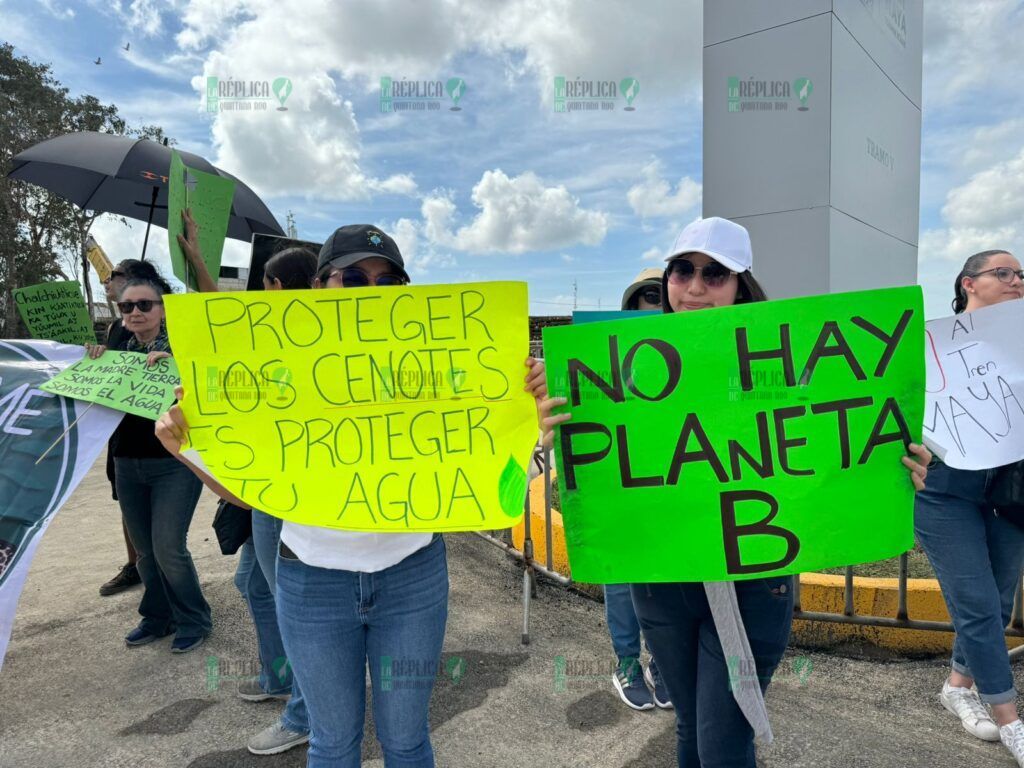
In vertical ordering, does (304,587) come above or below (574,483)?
below

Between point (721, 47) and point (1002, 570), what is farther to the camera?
point (721, 47)

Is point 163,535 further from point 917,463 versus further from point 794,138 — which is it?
point 794,138

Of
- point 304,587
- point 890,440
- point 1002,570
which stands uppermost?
point 890,440

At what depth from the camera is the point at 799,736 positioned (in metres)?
2.71

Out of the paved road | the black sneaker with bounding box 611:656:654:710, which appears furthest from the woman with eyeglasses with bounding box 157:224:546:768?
the black sneaker with bounding box 611:656:654:710

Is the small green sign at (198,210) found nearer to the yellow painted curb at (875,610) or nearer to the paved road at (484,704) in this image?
the paved road at (484,704)

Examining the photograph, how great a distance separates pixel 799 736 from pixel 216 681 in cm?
285

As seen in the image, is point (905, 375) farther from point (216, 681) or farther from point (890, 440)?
point (216, 681)

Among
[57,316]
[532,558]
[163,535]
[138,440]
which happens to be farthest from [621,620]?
[57,316]

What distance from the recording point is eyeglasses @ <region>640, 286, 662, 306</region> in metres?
3.55

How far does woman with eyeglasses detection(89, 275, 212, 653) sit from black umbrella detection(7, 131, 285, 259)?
0.84m

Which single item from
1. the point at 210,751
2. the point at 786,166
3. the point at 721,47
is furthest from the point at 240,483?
the point at 721,47

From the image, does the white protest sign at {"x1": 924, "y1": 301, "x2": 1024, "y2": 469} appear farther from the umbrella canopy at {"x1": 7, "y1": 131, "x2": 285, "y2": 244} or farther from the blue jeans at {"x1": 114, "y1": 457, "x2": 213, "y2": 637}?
the umbrella canopy at {"x1": 7, "y1": 131, "x2": 285, "y2": 244}

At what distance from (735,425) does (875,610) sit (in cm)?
255
